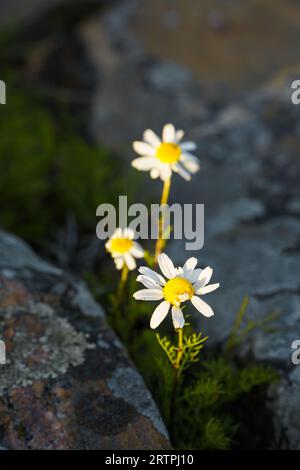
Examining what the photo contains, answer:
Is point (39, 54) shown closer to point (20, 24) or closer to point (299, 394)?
point (20, 24)

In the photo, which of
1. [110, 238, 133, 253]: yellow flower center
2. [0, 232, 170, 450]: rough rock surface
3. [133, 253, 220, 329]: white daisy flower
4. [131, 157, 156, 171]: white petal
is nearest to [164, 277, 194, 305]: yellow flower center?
[133, 253, 220, 329]: white daisy flower

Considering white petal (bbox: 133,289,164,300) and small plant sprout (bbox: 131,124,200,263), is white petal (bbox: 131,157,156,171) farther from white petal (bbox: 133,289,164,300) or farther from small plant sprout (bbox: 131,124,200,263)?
white petal (bbox: 133,289,164,300)

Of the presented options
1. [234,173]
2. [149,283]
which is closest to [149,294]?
[149,283]

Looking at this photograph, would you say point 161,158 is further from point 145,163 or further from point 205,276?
point 205,276

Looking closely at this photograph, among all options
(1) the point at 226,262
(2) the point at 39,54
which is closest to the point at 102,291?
(1) the point at 226,262

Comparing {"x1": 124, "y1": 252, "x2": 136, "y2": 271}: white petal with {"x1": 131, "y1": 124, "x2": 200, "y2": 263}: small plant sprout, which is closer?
{"x1": 124, "y1": 252, "x2": 136, "y2": 271}: white petal

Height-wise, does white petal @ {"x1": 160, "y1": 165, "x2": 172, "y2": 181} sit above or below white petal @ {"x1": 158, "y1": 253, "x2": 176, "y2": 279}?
above
